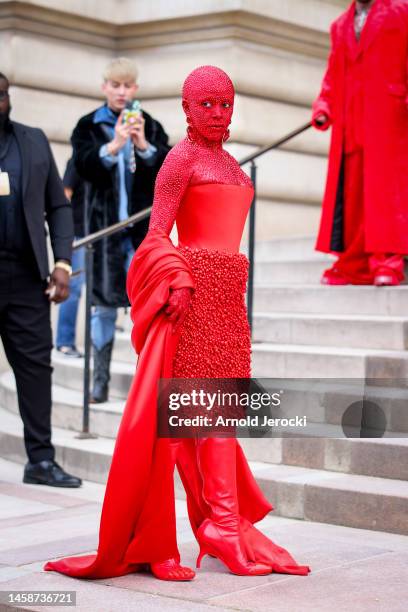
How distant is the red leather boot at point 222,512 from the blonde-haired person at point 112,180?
310cm

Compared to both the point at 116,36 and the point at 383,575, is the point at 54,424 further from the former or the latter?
the point at 116,36

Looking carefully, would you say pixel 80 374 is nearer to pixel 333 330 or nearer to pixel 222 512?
pixel 333 330

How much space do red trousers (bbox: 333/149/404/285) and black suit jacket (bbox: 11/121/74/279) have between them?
87.1 inches

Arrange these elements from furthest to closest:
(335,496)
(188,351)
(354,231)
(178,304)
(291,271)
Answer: (291,271) < (354,231) < (335,496) < (188,351) < (178,304)

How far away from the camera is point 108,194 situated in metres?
8.03

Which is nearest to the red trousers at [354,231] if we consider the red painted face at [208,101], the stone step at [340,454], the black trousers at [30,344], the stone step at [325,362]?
the stone step at [325,362]

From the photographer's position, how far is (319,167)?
38.3 ft

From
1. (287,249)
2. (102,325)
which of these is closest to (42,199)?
(102,325)

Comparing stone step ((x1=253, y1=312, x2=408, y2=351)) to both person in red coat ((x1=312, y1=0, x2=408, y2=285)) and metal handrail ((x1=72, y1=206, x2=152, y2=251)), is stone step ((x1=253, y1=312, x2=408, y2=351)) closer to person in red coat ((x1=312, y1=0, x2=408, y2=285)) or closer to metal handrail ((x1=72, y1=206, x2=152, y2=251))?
person in red coat ((x1=312, y1=0, x2=408, y2=285))

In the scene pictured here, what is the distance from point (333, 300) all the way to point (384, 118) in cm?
124

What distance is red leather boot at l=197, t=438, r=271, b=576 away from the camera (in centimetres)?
472

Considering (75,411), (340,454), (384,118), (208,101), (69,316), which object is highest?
(384,118)

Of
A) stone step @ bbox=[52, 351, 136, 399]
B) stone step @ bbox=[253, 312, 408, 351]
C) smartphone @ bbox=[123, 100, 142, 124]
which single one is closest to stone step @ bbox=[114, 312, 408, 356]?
stone step @ bbox=[253, 312, 408, 351]

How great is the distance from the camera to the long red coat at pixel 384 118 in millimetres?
7992
